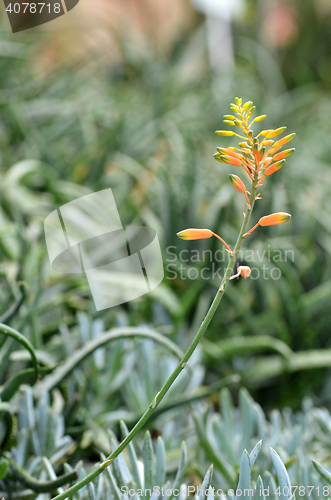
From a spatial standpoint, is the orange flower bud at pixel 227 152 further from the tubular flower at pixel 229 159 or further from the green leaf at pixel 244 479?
the green leaf at pixel 244 479

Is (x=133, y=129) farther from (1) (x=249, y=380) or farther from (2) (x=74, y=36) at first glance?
(2) (x=74, y=36)

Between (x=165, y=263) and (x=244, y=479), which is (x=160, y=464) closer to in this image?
(x=244, y=479)

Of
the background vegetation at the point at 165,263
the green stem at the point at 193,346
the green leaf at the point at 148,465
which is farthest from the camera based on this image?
the background vegetation at the point at 165,263

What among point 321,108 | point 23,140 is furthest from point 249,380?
point 321,108

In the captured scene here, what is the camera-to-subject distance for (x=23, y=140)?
1007mm

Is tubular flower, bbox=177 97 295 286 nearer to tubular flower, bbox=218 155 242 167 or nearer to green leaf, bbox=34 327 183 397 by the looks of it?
tubular flower, bbox=218 155 242 167

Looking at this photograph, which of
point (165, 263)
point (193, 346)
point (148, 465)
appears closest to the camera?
point (193, 346)

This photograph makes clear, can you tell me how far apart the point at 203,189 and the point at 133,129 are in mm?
375

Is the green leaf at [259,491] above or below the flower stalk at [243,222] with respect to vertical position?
below

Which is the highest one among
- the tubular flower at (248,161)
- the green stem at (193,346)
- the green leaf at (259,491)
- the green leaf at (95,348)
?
the tubular flower at (248,161)

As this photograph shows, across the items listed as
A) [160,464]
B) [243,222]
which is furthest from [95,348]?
[243,222]

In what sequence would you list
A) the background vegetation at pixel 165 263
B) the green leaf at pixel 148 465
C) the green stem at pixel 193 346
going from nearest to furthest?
the green stem at pixel 193 346 < the green leaf at pixel 148 465 < the background vegetation at pixel 165 263

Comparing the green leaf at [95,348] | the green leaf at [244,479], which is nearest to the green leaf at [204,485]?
the green leaf at [244,479]

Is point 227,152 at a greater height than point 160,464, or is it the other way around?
point 227,152
